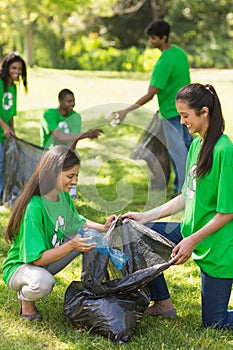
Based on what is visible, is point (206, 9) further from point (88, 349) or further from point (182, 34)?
point (88, 349)

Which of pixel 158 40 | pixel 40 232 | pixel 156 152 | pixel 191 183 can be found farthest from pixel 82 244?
pixel 156 152

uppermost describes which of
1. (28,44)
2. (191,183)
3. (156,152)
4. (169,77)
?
(169,77)

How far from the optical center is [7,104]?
5.81 meters

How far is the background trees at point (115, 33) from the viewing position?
19.9 meters

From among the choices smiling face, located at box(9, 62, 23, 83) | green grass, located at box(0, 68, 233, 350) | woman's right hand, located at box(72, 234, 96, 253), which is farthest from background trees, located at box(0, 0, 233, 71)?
woman's right hand, located at box(72, 234, 96, 253)

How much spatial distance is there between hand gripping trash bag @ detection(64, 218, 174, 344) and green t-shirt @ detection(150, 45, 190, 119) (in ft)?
8.78

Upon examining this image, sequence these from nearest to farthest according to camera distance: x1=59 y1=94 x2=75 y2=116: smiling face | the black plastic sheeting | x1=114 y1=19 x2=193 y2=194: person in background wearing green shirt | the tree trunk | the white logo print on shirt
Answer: the white logo print on shirt
x1=59 y1=94 x2=75 y2=116: smiling face
the black plastic sheeting
x1=114 y1=19 x2=193 y2=194: person in background wearing green shirt
the tree trunk

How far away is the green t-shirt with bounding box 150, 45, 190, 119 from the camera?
5.78 meters

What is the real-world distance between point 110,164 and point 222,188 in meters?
4.37

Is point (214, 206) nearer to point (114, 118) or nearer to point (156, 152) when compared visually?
point (114, 118)

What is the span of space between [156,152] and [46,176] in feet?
10.6

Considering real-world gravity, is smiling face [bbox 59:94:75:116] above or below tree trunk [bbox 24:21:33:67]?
above

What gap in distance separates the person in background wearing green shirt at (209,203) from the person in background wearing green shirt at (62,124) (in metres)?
2.29

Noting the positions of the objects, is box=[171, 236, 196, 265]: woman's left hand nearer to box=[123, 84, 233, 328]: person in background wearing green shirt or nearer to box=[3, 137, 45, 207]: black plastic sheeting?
box=[123, 84, 233, 328]: person in background wearing green shirt
